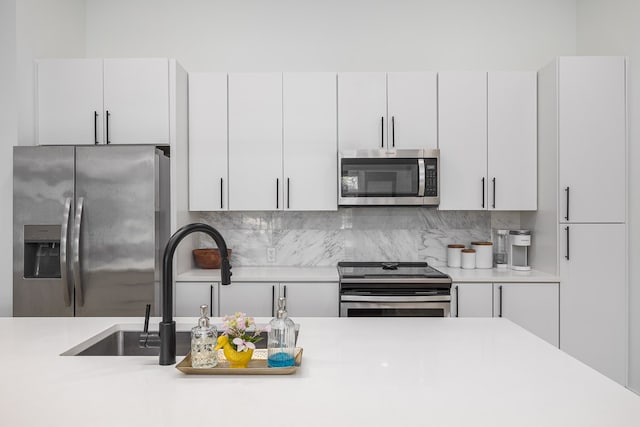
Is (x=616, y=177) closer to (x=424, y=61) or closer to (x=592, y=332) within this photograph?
(x=592, y=332)

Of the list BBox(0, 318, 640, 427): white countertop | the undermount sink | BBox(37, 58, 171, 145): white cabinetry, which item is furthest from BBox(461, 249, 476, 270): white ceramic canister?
BBox(37, 58, 171, 145): white cabinetry

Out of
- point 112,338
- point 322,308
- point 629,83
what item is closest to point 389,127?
point 322,308

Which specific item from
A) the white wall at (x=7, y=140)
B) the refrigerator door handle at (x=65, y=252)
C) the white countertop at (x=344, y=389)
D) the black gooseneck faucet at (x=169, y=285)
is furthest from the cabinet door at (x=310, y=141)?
the black gooseneck faucet at (x=169, y=285)

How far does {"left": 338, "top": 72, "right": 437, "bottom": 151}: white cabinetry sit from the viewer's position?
3521 millimetres

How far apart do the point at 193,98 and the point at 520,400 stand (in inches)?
121

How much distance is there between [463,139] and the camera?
3.53 meters

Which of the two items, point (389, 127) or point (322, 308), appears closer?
point (322, 308)

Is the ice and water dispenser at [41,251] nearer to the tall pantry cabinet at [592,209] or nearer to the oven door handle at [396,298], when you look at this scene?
the oven door handle at [396,298]

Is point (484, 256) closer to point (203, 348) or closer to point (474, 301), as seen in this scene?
point (474, 301)

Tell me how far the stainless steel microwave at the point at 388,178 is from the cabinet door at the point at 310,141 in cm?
14

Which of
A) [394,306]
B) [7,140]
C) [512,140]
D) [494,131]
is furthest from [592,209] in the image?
[7,140]

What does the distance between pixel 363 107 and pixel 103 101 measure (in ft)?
6.12

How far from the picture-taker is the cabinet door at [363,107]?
139 inches

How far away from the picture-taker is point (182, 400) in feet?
3.82
